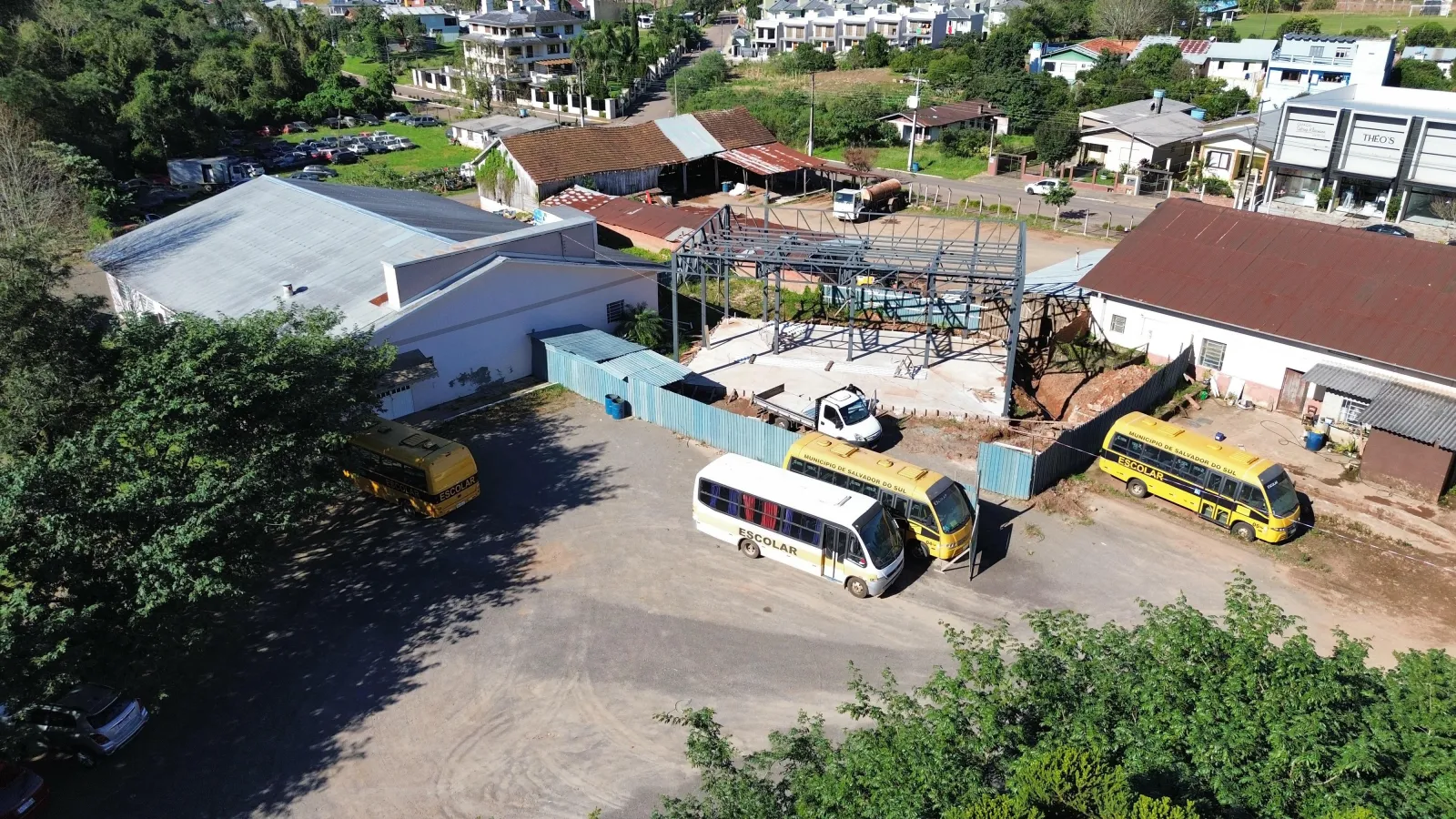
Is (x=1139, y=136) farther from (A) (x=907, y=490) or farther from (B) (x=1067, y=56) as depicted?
(A) (x=907, y=490)

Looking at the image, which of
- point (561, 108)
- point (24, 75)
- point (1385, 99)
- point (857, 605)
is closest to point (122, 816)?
point (857, 605)

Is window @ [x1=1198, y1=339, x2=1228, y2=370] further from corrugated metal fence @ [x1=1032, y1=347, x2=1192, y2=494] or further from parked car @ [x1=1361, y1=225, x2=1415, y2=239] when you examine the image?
parked car @ [x1=1361, y1=225, x2=1415, y2=239]

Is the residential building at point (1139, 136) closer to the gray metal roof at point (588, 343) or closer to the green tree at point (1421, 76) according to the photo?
the green tree at point (1421, 76)

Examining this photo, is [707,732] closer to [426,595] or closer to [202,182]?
[426,595]

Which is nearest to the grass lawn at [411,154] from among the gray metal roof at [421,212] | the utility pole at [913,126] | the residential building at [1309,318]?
the gray metal roof at [421,212]

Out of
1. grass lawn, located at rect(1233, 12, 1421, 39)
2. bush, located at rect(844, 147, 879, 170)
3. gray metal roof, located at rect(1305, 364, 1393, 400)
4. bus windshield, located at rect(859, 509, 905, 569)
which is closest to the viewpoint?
bus windshield, located at rect(859, 509, 905, 569)

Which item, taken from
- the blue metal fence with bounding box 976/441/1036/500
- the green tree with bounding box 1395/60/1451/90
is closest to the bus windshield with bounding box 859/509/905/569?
the blue metal fence with bounding box 976/441/1036/500

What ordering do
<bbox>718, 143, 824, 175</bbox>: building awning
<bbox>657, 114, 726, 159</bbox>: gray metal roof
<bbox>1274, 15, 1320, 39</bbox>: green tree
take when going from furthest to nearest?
<bbox>1274, 15, 1320, 39</bbox>: green tree
<bbox>657, 114, 726, 159</bbox>: gray metal roof
<bbox>718, 143, 824, 175</bbox>: building awning
